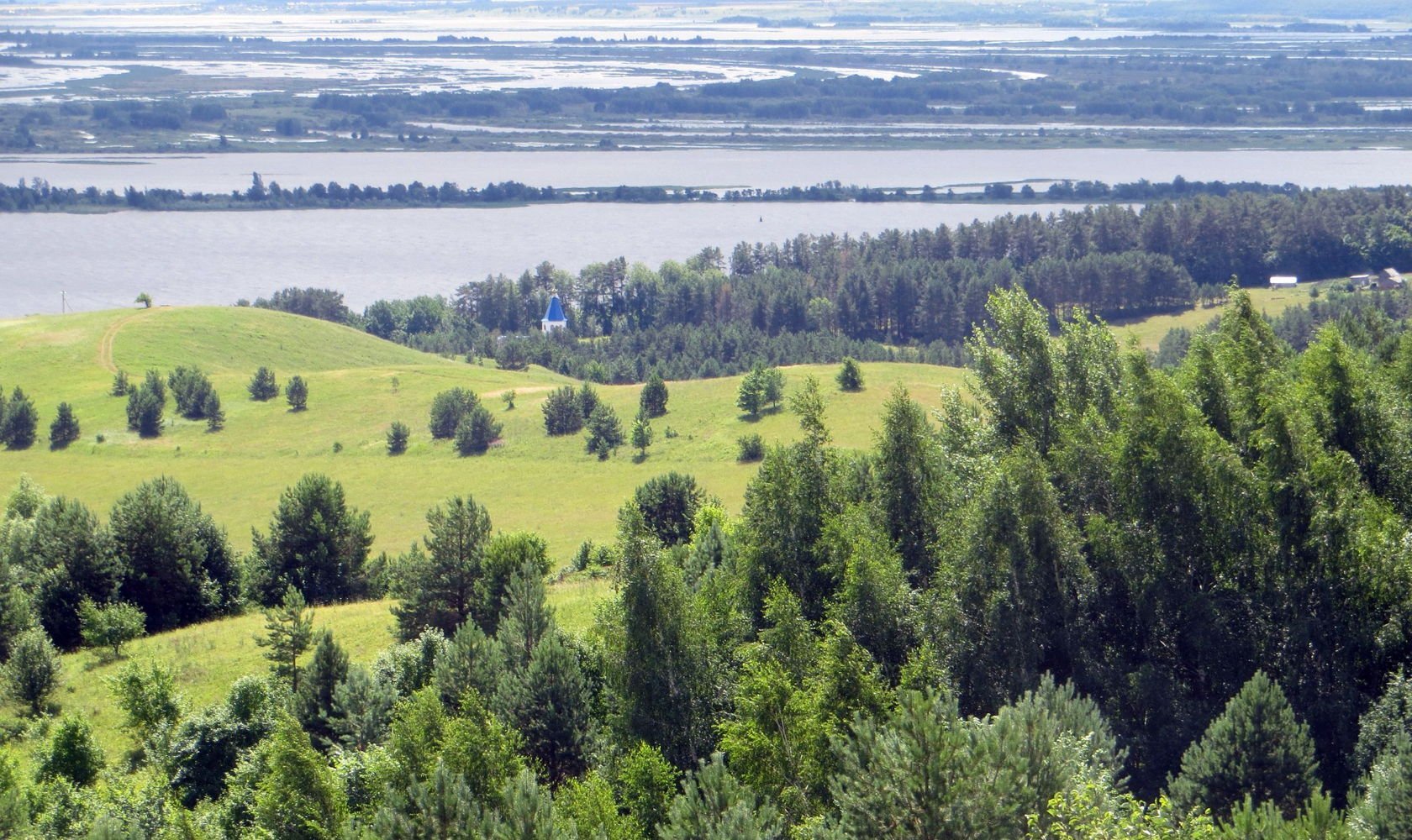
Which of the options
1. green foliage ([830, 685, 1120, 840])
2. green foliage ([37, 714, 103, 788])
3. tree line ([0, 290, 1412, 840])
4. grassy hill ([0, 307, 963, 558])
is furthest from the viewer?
grassy hill ([0, 307, 963, 558])

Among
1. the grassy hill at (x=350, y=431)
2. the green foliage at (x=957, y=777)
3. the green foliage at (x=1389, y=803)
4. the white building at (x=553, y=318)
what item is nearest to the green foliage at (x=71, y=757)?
the green foliage at (x=957, y=777)

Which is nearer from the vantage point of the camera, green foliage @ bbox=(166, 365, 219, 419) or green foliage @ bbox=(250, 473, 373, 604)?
green foliage @ bbox=(250, 473, 373, 604)

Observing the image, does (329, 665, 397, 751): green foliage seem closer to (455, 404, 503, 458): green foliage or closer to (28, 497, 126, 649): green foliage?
(28, 497, 126, 649): green foliage

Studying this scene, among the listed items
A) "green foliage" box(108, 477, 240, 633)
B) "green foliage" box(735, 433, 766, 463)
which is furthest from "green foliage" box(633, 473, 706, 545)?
"green foliage" box(735, 433, 766, 463)

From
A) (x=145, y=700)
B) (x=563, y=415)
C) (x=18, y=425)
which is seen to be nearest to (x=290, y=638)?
(x=145, y=700)

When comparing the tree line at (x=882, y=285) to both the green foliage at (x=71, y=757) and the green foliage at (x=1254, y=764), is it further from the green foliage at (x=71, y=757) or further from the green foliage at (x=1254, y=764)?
the green foliage at (x=1254, y=764)

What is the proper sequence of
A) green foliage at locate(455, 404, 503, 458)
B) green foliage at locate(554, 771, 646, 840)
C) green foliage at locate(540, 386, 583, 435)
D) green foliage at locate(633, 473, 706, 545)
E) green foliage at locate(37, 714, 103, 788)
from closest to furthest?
green foliage at locate(554, 771, 646, 840) → green foliage at locate(37, 714, 103, 788) → green foliage at locate(633, 473, 706, 545) → green foliage at locate(455, 404, 503, 458) → green foliage at locate(540, 386, 583, 435)

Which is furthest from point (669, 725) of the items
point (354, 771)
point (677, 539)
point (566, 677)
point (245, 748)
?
point (677, 539)
